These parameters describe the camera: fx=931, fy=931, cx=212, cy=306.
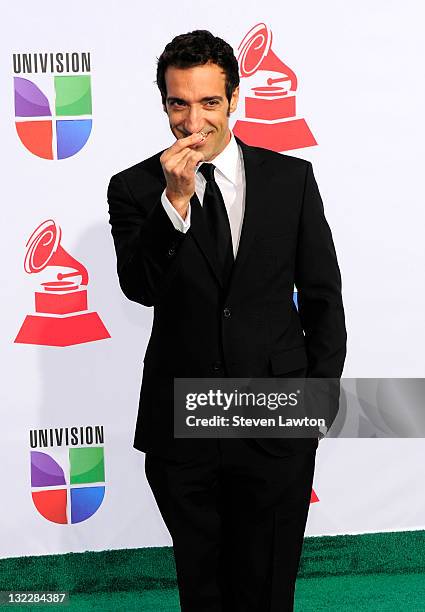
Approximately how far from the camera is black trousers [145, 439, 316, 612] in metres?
2.32

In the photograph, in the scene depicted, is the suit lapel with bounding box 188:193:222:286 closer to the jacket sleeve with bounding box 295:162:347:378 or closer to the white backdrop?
the jacket sleeve with bounding box 295:162:347:378

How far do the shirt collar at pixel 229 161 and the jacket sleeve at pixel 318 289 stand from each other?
0.19 metres

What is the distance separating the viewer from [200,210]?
2252 millimetres

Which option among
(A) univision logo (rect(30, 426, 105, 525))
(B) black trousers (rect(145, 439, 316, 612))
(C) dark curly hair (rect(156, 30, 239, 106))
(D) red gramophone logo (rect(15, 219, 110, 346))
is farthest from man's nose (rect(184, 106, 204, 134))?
(A) univision logo (rect(30, 426, 105, 525))

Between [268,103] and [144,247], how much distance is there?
1.53 meters

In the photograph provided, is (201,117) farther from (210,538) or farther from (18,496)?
(18,496)

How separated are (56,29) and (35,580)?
2.03 m

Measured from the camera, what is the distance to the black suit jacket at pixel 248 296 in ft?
7.38

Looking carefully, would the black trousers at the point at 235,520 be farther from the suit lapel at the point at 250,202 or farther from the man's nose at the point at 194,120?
the man's nose at the point at 194,120

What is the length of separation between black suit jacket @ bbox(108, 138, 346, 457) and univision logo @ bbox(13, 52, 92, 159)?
1064mm

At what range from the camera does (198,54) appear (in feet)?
7.18

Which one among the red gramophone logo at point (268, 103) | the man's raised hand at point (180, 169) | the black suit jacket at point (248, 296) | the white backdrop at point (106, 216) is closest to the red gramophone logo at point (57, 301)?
the white backdrop at point (106, 216)

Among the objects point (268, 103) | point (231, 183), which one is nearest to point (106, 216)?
point (268, 103)

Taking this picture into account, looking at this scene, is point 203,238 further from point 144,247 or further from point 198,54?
point 198,54
